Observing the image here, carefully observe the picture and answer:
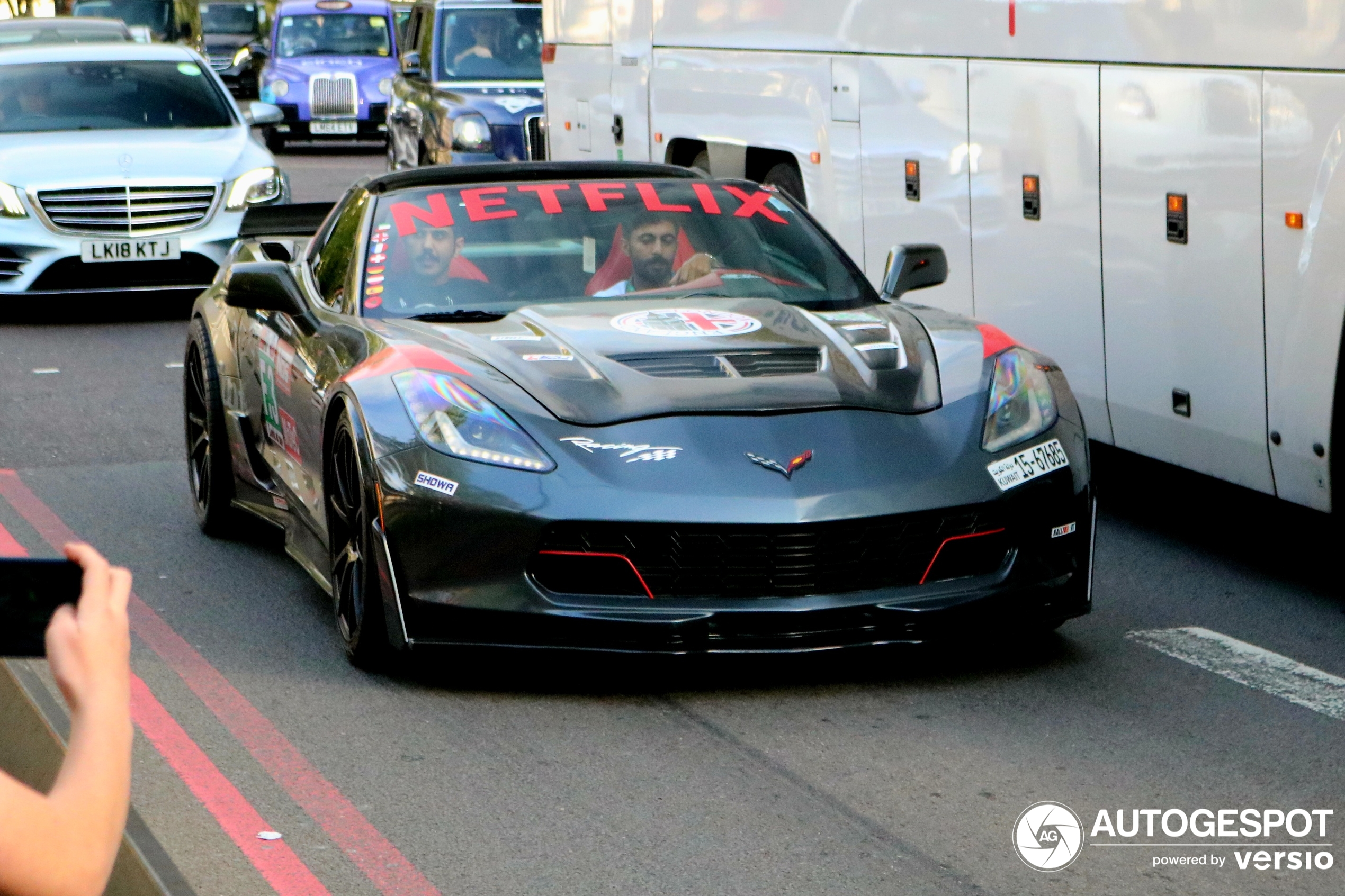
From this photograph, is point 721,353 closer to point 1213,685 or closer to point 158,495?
point 1213,685

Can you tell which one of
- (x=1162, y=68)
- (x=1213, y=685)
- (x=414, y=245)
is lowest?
(x=1213, y=685)

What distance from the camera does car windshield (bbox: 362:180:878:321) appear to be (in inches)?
253

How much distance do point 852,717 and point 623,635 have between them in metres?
0.61

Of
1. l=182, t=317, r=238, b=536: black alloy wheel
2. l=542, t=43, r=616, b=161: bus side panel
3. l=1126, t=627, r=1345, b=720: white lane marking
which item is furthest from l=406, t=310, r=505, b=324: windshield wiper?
l=542, t=43, r=616, b=161: bus side panel

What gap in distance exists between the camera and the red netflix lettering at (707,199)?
688cm

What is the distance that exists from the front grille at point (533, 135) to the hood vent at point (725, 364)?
1259 centimetres

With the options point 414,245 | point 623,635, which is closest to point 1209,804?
point 623,635

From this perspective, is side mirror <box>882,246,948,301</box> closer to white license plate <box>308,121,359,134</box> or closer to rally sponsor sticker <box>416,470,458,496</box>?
rally sponsor sticker <box>416,470,458,496</box>

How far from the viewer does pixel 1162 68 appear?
7.21m

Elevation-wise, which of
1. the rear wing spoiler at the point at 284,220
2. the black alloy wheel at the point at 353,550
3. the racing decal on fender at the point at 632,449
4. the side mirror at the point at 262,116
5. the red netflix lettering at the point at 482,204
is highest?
the side mirror at the point at 262,116

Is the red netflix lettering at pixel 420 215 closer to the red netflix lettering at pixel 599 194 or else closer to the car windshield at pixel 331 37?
the red netflix lettering at pixel 599 194

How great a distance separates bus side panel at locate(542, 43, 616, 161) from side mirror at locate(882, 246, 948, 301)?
20.2 feet

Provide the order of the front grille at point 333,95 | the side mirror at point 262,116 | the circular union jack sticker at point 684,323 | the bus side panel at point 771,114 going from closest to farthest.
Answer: the circular union jack sticker at point 684,323
the bus side panel at point 771,114
the side mirror at point 262,116
the front grille at point 333,95

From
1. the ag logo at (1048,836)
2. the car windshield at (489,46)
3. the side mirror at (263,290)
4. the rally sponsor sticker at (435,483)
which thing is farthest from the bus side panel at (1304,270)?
the car windshield at (489,46)
